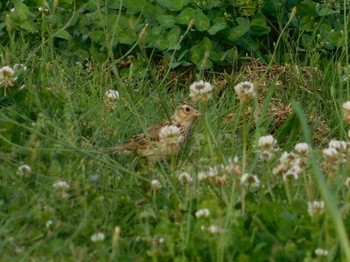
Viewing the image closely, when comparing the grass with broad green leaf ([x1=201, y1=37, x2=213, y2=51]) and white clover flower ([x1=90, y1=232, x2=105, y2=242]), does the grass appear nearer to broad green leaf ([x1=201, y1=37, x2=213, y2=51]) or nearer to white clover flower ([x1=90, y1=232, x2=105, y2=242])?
white clover flower ([x1=90, y1=232, x2=105, y2=242])

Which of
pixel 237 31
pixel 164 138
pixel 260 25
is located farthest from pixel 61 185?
pixel 260 25

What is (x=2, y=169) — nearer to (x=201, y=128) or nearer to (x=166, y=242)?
(x=166, y=242)

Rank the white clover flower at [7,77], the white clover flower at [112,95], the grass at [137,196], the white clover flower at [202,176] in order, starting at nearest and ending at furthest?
the grass at [137,196], the white clover flower at [202,176], the white clover flower at [7,77], the white clover flower at [112,95]

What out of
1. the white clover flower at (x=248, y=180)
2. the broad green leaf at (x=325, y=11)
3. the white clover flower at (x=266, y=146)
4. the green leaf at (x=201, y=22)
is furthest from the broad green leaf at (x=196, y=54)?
the white clover flower at (x=248, y=180)

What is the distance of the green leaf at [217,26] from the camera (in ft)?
27.6

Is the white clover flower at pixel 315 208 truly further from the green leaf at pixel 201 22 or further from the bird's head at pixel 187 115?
the green leaf at pixel 201 22

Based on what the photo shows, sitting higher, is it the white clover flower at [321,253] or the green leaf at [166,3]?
the white clover flower at [321,253]

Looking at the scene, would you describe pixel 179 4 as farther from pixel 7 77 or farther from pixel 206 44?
pixel 7 77

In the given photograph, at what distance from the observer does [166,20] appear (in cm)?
837

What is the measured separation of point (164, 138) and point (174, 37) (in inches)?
119

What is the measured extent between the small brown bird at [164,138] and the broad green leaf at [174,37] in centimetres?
114

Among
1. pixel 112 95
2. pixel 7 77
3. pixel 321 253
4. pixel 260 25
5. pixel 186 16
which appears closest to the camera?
pixel 321 253

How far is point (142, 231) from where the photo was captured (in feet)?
17.1

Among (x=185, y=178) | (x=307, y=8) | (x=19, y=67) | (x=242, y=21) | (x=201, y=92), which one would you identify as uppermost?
(x=201, y=92)
